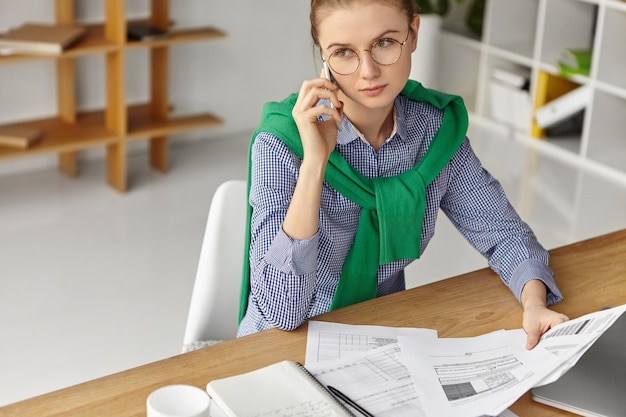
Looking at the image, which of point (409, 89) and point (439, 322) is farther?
point (409, 89)

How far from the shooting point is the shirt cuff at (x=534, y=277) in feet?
5.67

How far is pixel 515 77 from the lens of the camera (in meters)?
5.04

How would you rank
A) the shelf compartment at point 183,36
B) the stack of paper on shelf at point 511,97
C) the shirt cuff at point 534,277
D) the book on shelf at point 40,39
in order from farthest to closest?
the stack of paper on shelf at point 511,97, the shelf compartment at point 183,36, the book on shelf at point 40,39, the shirt cuff at point 534,277

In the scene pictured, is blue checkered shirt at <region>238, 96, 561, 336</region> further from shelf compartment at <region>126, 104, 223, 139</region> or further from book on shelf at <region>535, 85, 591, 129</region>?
book on shelf at <region>535, 85, 591, 129</region>

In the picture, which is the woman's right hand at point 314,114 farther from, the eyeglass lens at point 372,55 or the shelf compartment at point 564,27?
the shelf compartment at point 564,27

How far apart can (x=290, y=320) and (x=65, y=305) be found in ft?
6.06

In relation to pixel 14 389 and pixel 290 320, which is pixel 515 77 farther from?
pixel 290 320

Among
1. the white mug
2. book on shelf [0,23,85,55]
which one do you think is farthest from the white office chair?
book on shelf [0,23,85,55]

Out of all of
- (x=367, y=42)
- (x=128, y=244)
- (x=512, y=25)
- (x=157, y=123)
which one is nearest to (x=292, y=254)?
(x=367, y=42)

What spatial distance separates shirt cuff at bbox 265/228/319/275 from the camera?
1605 millimetres

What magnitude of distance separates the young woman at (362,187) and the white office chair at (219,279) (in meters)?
0.11

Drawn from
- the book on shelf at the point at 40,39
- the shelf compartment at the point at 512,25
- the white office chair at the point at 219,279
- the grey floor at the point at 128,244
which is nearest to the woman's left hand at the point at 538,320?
the white office chair at the point at 219,279

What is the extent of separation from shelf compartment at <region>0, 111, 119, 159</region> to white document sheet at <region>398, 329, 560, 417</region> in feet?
8.73

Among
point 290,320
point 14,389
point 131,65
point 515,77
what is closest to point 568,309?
point 290,320
